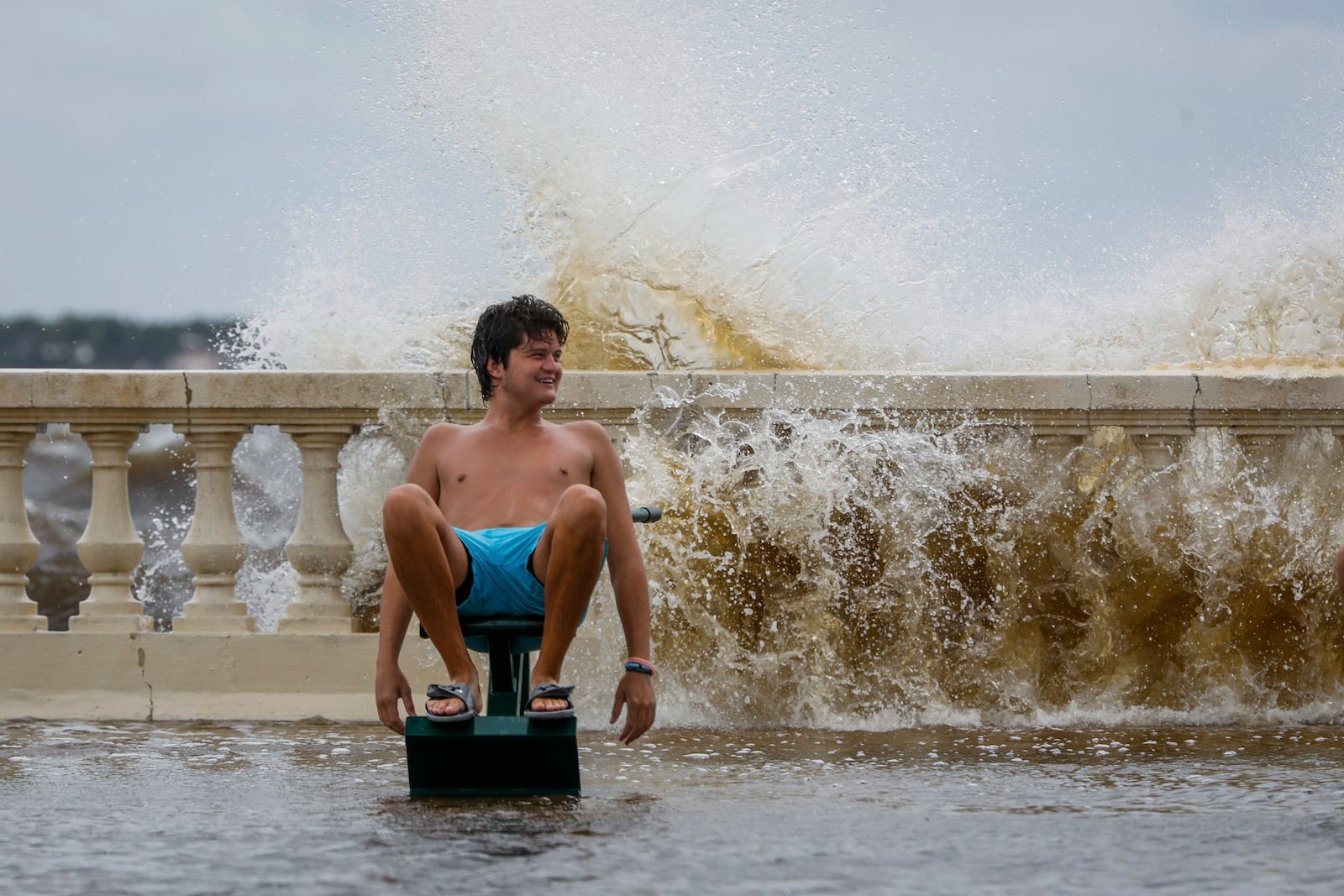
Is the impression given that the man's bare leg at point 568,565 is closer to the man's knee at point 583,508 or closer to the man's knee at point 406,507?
the man's knee at point 583,508

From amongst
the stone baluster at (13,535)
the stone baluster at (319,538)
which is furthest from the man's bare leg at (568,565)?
the stone baluster at (13,535)

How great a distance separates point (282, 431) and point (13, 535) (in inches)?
38.2

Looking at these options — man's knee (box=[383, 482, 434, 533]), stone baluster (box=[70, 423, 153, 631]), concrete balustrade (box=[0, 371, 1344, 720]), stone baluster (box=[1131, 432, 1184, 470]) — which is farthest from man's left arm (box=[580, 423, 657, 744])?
stone baluster (box=[1131, 432, 1184, 470])

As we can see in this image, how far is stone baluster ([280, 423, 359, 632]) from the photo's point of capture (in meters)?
5.49

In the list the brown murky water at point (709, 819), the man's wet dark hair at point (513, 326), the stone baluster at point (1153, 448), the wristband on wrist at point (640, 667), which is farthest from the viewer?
the stone baluster at point (1153, 448)

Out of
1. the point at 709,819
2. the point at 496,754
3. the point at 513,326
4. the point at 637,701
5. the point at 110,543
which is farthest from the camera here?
the point at 110,543

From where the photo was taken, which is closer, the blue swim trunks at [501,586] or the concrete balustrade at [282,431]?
the blue swim trunks at [501,586]

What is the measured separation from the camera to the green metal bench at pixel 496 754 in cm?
341

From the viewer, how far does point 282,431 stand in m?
5.51

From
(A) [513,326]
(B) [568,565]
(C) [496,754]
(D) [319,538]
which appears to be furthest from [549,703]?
(D) [319,538]

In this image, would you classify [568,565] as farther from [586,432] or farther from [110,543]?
[110,543]

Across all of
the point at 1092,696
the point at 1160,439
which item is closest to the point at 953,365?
the point at 1160,439

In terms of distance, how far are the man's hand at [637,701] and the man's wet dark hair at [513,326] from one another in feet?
2.42

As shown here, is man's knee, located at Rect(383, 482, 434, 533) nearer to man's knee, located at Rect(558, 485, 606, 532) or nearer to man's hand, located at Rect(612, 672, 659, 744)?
man's knee, located at Rect(558, 485, 606, 532)
